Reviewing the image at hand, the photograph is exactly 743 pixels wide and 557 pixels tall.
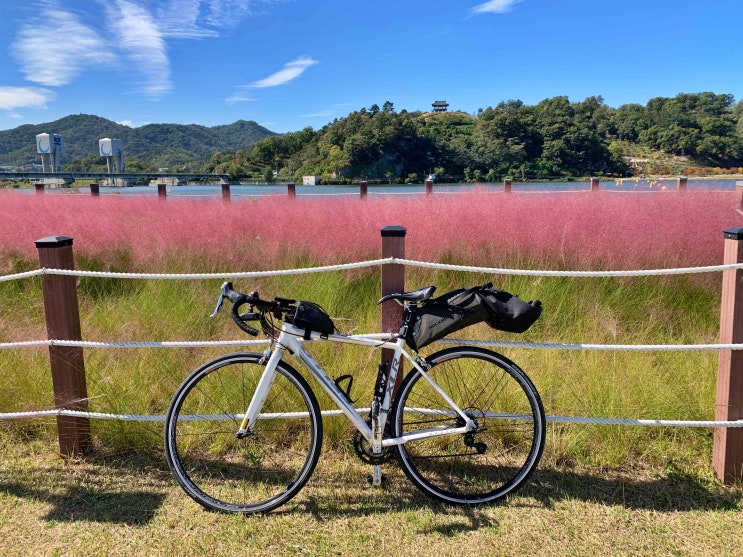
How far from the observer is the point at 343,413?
8.49ft

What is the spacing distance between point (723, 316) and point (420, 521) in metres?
1.70

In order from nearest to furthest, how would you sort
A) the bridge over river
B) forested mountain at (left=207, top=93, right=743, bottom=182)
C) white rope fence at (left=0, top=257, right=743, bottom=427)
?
white rope fence at (left=0, top=257, right=743, bottom=427), the bridge over river, forested mountain at (left=207, top=93, right=743, bottom=182)

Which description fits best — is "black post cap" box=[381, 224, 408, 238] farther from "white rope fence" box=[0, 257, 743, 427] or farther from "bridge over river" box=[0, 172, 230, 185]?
"bridge over river" box=[0, 172, 230, 185]

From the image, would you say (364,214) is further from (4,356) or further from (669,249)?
(4,356)

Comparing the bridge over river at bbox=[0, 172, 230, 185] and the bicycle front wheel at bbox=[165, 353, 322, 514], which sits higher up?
the bridge over river at bbox=[0, 172, 230, 185]

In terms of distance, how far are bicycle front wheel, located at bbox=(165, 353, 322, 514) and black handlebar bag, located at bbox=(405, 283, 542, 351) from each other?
56cm

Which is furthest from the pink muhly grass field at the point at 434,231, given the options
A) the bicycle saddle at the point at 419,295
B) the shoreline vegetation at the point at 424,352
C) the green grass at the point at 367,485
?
the bicycle saddle at the point at 419,295

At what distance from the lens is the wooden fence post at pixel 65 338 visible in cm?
261

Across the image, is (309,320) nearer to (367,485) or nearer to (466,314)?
(466,314)

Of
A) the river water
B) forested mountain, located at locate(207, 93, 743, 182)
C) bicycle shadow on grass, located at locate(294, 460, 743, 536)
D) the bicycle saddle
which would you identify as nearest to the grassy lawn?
bicycle shadow on grass, located at locate(294, 460, 743, 536)

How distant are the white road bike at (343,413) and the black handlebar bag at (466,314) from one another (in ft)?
0.18

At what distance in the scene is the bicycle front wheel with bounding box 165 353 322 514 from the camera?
91.4 inches

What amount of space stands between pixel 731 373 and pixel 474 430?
125 centimetres

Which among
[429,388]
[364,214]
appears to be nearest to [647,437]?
[429,388]
